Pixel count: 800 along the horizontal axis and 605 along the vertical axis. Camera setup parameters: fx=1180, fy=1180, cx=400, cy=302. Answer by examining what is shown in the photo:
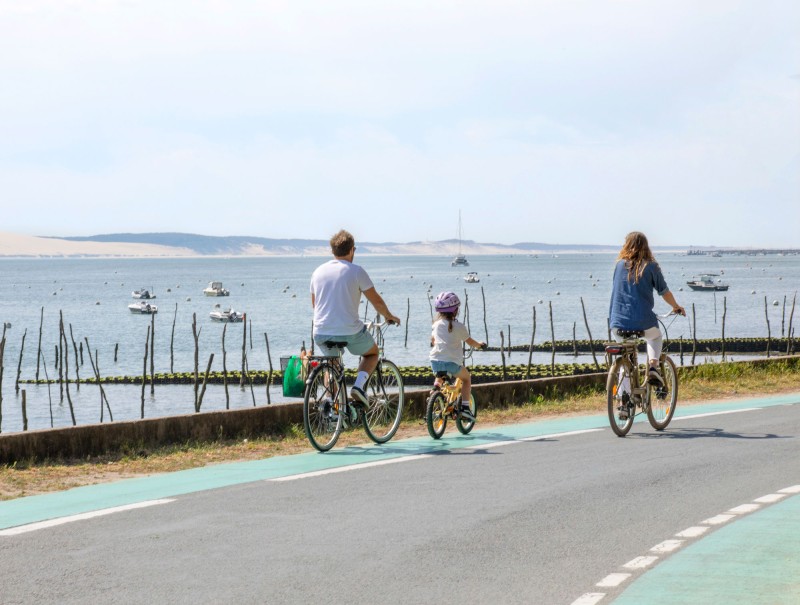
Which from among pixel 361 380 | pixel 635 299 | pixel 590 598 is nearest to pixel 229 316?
pixel 635 299

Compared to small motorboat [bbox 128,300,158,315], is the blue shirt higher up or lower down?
higher up

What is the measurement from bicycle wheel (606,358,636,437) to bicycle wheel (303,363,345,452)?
2890 mm

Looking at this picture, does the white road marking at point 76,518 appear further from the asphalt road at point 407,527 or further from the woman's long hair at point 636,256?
the woman's long hair at point 636,256

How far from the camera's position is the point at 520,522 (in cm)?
745

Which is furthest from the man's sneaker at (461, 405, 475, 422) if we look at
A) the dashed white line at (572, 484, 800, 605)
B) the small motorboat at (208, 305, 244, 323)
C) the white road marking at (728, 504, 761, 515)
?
the small motorboat at (208, 305, 244, 323)

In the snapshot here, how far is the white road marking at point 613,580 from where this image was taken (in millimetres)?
5927

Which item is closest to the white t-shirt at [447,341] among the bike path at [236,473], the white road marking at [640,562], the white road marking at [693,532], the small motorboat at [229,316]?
the bike path at [236,473]

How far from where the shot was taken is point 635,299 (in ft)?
38.8

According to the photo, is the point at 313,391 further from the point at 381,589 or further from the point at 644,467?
the point at 381,589

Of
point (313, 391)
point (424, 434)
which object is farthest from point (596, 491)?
point (424, 434)

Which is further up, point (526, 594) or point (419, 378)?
point (526, 594)

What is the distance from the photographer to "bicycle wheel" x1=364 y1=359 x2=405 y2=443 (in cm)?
1118

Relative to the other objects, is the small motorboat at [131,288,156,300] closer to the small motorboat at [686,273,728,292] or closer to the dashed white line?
the small motorboat at [686,273,728,292]

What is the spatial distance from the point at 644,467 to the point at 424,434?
10.5 ft
